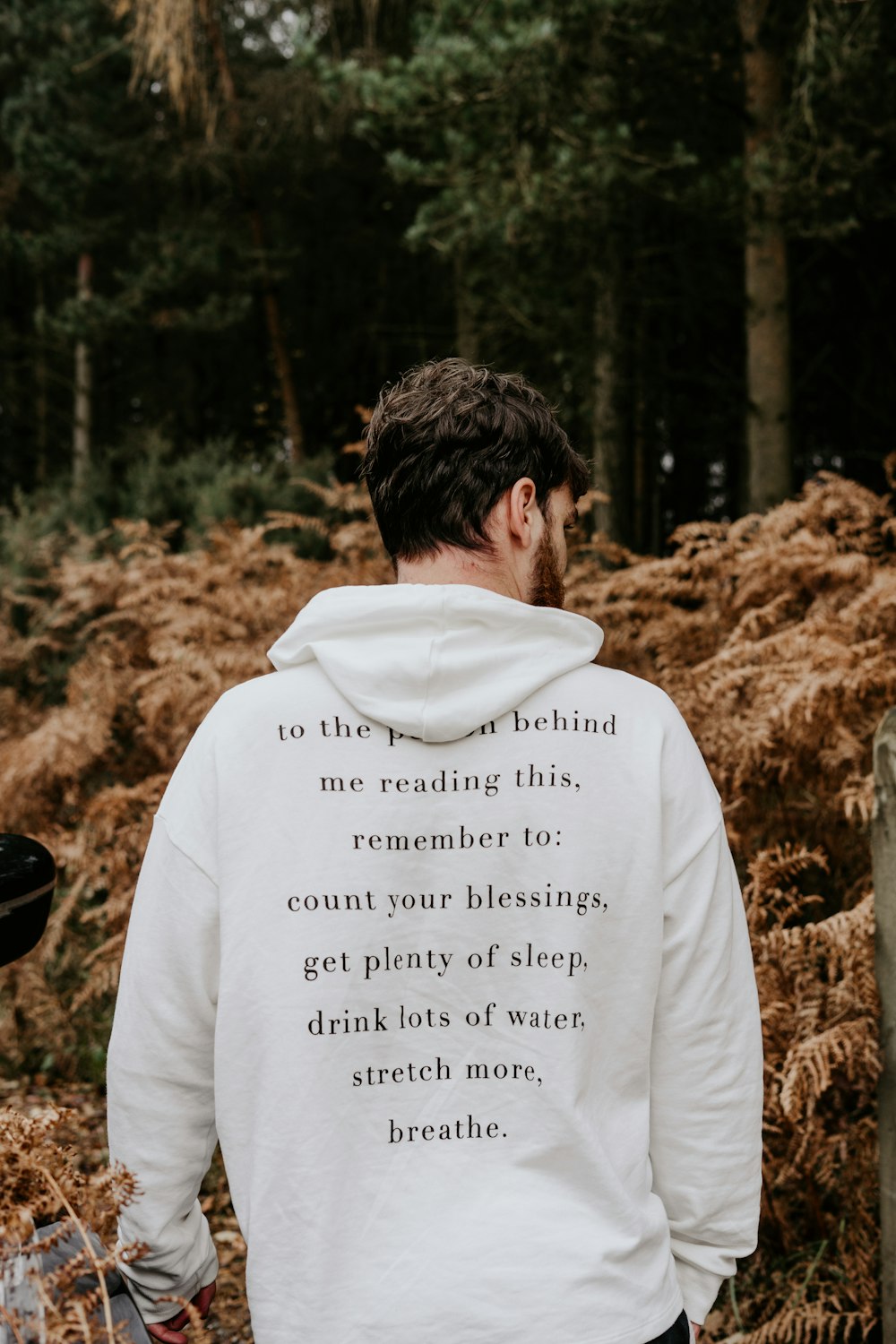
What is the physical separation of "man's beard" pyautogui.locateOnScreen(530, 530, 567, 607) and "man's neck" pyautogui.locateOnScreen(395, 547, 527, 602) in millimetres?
61

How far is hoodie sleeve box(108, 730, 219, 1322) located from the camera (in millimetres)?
1465

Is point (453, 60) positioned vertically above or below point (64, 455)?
above

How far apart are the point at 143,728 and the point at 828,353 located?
44.2 feet

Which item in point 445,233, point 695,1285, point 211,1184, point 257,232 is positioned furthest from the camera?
point 257,232

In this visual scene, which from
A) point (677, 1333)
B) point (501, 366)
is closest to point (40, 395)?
point (501, 366)

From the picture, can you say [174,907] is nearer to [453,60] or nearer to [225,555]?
[225,555]

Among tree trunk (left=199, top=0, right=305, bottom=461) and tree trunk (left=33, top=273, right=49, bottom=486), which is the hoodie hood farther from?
tree trunk (left=33, top=273, right=49, bottom=486)

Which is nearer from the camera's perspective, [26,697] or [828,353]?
[26,697]

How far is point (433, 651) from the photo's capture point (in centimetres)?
141

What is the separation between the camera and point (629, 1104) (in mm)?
1507

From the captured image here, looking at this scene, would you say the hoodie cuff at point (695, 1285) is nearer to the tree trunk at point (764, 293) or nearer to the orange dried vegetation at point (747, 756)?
the orange dried vegetation at point (747, 756)

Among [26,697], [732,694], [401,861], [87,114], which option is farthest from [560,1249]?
[87,114]

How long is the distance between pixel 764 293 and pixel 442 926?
7.63 metres

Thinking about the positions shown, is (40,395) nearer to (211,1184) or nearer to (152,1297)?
(211,1184)
